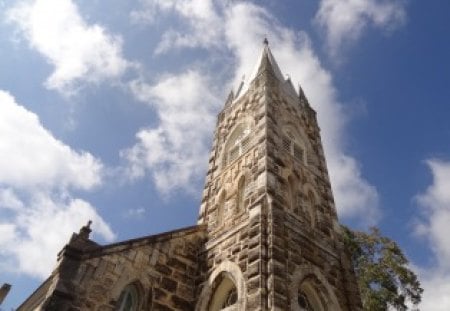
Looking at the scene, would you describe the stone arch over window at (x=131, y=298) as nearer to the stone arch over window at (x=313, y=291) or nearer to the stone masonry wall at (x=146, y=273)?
the stone masonry wall at (x=146, y=273)

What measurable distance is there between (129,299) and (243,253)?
10.3 ft

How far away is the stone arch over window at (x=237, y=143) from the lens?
1432 centimetres

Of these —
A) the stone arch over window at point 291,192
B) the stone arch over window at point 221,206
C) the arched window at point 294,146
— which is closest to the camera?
the stone arch over window at point 291,192

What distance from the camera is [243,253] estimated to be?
10.1 metres

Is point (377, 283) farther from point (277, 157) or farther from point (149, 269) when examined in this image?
point (149, 269)

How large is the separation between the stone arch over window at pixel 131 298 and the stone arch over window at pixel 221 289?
1.54 metres

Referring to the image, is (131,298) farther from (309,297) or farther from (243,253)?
(309,297)

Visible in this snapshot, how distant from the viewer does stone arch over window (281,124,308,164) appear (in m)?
14.2

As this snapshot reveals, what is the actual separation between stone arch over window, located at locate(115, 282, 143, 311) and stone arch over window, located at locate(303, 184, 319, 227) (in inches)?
221

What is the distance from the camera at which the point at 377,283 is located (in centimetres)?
1817

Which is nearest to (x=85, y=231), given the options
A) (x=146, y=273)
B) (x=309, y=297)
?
(x=146, y=273)

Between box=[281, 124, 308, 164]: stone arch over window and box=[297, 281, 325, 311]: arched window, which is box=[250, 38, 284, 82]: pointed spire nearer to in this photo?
box=[281, 124, 308, 164]: stone arch over window

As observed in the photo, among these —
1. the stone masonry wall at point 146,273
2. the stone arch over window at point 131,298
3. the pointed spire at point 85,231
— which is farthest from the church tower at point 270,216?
the pointed spire at point 85,231

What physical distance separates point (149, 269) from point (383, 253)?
1330 cm
